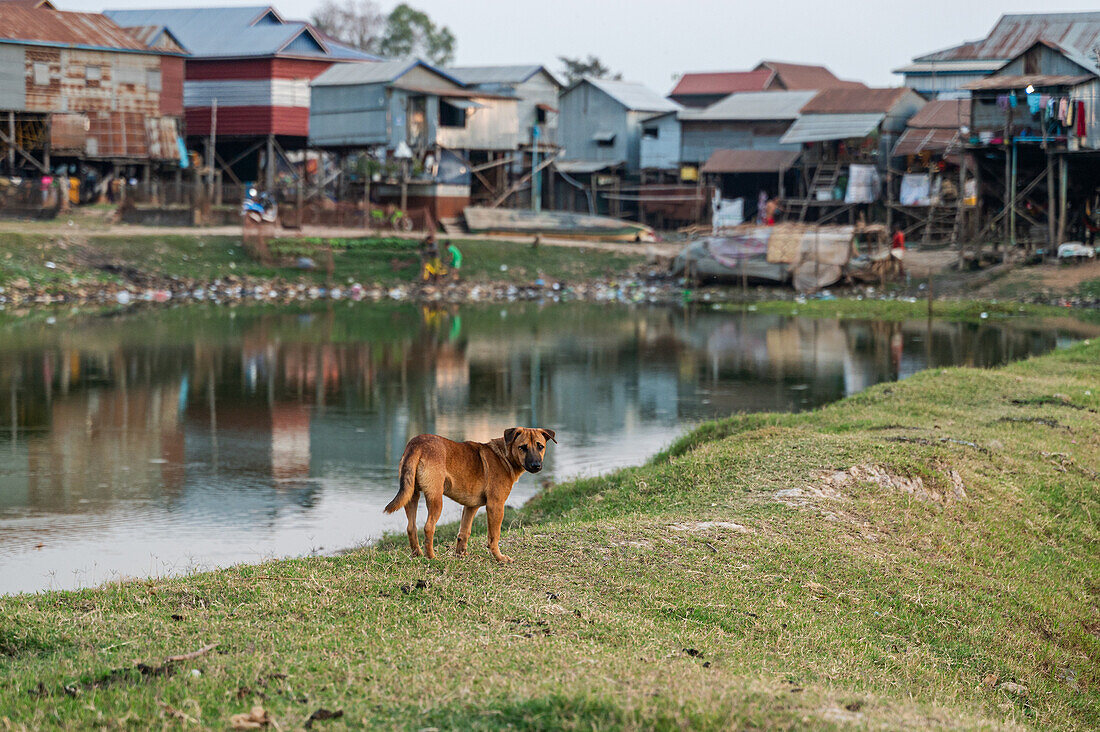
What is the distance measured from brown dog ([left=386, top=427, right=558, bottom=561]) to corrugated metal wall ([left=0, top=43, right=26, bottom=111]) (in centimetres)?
3893

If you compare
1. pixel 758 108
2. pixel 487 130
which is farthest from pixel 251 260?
pixel 758 108

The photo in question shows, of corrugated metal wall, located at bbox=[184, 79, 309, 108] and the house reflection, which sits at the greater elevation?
corrugated metal wall, located at bbox=[184, 79, 309, 108]

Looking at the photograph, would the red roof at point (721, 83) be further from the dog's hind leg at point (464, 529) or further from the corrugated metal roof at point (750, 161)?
the dog's hind leg at point (464, 529)

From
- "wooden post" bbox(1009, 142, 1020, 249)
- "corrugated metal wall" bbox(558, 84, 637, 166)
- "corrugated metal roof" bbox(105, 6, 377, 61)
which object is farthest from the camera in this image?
"corrugated metal wall" bbox(558, 84, 637, 166)

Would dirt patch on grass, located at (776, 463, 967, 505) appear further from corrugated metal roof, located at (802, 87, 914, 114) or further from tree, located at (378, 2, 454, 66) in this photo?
tree, located at (378, 2, 454, 66)

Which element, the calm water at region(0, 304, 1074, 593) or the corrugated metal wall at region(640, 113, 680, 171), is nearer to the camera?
the calm water at region(0, 304, 1074, 593)

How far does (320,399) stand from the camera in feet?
68.3

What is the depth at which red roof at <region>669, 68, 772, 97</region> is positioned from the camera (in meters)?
66.1

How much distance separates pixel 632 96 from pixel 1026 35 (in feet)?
57.4

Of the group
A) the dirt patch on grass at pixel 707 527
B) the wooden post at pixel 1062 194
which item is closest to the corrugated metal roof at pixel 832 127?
the wooden post at pixel 1062 194

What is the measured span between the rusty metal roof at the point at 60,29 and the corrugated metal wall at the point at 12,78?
0.42 meters

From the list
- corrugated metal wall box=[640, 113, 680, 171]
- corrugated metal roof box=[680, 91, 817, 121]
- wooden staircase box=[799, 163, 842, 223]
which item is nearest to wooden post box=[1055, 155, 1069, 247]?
wooden staircase box=[799, 163, 842, 223]

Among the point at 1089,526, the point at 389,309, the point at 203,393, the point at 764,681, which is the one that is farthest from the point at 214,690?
the point at 389,309

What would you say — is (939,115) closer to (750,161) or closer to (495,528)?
(750,161)
